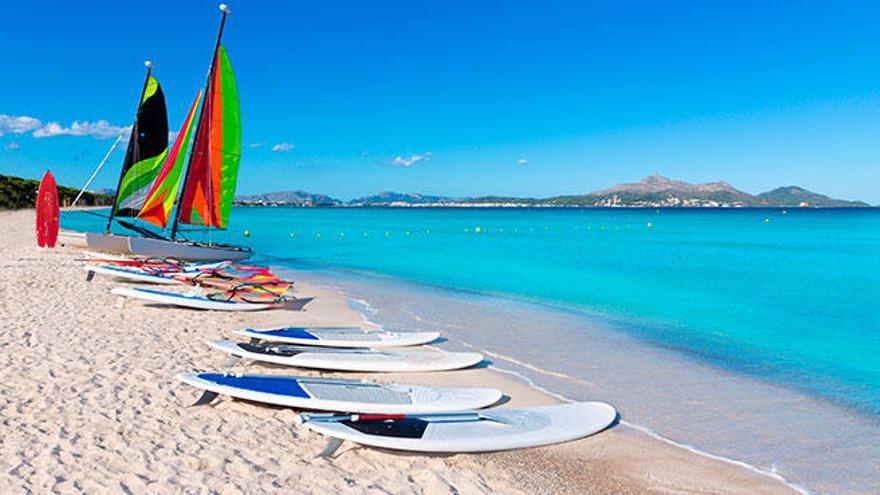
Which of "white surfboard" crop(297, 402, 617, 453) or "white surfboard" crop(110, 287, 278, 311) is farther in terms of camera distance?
"white surfboard" crop(110, 287, 278, 311)

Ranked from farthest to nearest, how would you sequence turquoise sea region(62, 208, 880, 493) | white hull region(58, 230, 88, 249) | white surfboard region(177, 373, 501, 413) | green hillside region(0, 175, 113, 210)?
green hillside region(0, 175, 113, 210) < white hull region(58, 230, 88, 249) < turquoise sea region(62, 208, 880, 493) < white surfboard region(177, 373, 501, 413)

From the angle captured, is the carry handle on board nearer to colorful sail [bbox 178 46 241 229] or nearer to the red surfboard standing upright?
colorful sail [bbox 178 46 241 229]

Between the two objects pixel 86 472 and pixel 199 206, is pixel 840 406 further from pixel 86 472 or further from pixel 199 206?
pixel 199 206

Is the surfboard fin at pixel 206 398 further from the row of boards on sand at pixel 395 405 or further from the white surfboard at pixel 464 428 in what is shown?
the white surfboard at pixel 464 428

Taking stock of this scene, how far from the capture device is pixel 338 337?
31.6ft

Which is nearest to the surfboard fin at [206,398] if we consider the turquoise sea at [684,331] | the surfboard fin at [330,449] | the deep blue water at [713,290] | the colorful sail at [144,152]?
the surfboard fin at [330,449]

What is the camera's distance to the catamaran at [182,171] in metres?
19.7

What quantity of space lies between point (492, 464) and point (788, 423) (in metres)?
4.08

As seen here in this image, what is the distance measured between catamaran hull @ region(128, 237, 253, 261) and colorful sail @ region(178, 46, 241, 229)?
114 cm

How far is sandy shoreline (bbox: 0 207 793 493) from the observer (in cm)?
491

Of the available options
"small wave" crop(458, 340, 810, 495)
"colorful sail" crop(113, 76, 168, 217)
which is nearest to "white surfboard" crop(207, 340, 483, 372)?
"small wave" crop(458, 340, 810, 495)

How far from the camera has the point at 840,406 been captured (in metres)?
8.06

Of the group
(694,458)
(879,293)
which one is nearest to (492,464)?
(694,458)

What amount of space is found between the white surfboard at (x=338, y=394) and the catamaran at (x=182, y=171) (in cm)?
1459
